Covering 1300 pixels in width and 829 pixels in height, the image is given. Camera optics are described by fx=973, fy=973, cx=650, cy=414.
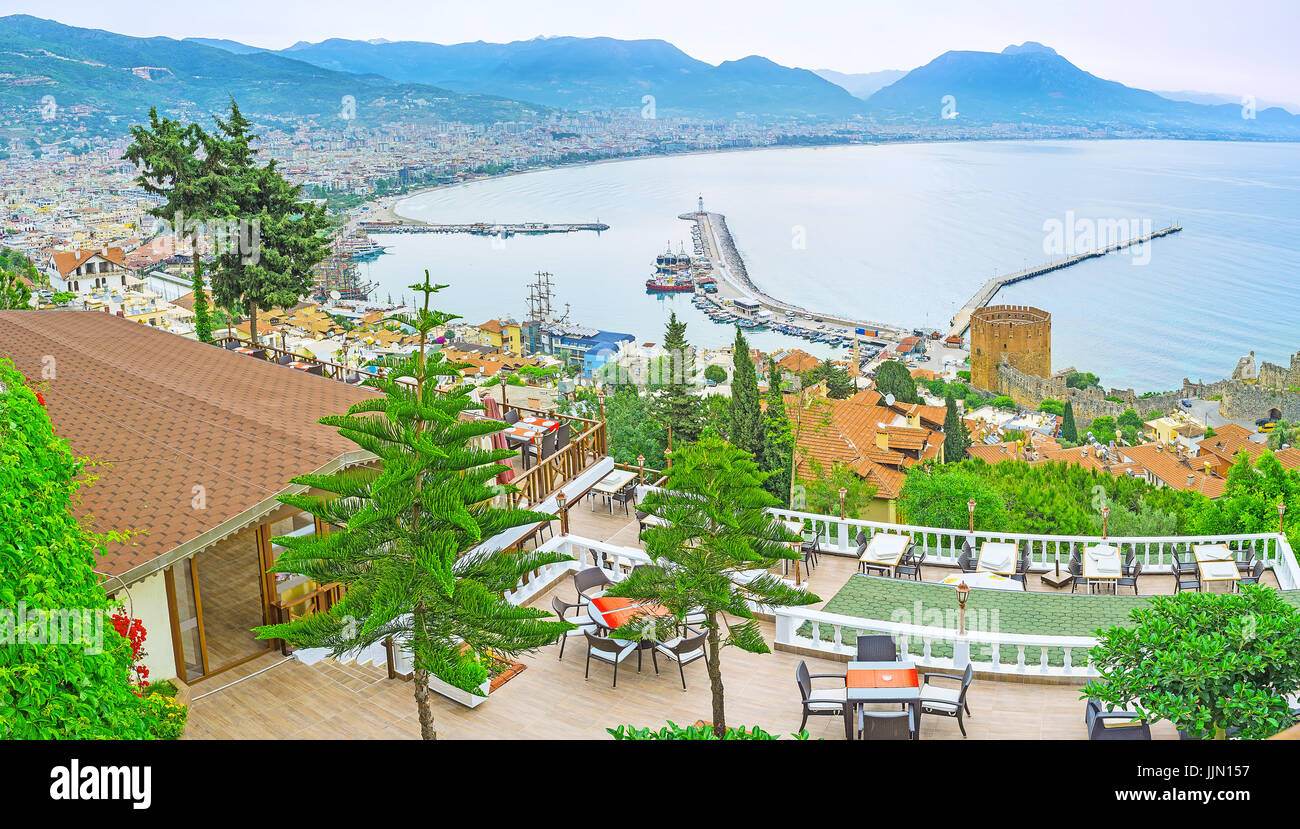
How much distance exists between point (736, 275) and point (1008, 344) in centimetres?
4671

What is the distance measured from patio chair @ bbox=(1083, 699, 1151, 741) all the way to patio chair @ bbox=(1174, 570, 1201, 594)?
4.06 meters

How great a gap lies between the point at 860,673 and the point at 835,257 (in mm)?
134510

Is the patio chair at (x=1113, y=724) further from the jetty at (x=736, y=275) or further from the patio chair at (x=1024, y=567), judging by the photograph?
the jetty at (x=736, y=275)

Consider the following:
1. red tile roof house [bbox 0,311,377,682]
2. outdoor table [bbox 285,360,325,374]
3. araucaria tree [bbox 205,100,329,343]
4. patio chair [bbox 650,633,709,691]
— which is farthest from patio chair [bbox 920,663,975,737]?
araucaria tree [bbox 205,100,329,343]

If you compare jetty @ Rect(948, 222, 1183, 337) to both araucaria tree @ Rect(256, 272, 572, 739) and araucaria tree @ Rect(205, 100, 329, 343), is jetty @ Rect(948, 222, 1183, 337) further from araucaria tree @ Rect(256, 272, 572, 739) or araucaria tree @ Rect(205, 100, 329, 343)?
araucaria tree @ Rect(256, 272, 572, 739)

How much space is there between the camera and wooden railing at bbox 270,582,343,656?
797 centimetres

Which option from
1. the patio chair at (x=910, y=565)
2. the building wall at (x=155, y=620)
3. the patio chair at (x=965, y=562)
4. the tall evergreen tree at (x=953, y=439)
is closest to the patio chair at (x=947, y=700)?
the patio chair at (x=910, y=565)


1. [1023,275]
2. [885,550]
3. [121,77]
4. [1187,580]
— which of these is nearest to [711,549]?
[885,550]

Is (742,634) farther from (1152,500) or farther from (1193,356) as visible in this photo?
(1193,356)

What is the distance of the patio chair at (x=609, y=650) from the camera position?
7.80 m

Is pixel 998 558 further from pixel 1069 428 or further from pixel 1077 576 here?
pixel 1069 428

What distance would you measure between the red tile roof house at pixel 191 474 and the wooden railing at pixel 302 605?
0.07ft

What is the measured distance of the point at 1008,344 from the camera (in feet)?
295
